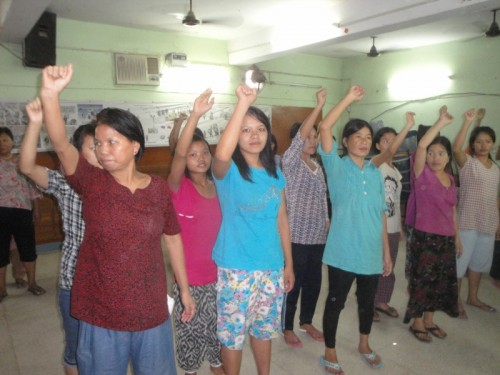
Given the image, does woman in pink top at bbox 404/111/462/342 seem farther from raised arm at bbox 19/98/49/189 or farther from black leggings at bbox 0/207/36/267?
black leggings at bbox 0/207/36/267

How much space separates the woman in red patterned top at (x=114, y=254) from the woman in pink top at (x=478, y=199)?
2444 mm

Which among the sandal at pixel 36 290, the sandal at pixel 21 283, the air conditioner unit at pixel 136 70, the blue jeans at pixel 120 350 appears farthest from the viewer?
the air conditioner unit at pixel 136 70

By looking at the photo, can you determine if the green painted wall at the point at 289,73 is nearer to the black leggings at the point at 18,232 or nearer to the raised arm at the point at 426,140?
the black leggings at the point at 18,232

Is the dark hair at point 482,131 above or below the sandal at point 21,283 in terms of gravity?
above

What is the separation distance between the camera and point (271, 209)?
65.5 inches

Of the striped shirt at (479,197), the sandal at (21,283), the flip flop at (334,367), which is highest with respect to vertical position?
the striped shirt at (479,197)

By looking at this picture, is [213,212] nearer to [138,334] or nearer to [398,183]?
[138,334]

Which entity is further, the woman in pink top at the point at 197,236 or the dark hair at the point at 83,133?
the woman in pink top at the point at 197,236

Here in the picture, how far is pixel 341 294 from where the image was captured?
2.08 meters

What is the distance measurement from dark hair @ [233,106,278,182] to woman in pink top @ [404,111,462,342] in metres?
1.21

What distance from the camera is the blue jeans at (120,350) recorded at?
1231 mm

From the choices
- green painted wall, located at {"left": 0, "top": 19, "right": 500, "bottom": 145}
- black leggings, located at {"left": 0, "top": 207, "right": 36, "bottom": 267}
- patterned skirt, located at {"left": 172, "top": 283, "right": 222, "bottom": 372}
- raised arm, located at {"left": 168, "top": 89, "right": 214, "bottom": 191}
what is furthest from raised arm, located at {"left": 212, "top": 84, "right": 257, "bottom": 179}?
green painted wall, located at {"left": 0, "top": 19, "right": 500, "bottom": 145}

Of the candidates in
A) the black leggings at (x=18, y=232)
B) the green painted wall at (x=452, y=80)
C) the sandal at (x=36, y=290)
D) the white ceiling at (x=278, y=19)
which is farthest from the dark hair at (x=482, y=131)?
the sandal at (x=36, y=290)

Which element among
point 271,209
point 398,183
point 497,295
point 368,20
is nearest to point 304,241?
point 271,209
